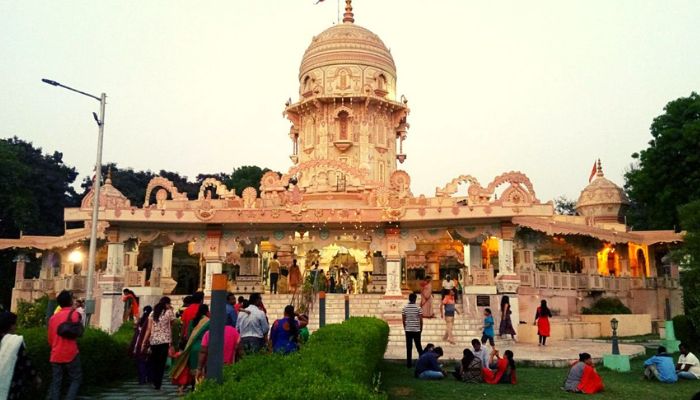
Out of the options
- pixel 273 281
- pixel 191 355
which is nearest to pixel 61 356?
pixel 191 355

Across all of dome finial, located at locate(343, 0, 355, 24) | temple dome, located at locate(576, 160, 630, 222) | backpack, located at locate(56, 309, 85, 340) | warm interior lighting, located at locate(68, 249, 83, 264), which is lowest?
backpack, located at locate(56, 309, 85, 340)

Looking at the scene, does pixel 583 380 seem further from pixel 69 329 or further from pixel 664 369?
pixel 69 329

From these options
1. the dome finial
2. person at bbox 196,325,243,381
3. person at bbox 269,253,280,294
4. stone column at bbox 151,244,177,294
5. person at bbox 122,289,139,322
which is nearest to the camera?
person at bbox 196,325,243,381

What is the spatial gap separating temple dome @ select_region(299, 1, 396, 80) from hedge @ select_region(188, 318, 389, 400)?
31.4 m

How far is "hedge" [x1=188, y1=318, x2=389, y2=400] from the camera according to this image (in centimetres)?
469

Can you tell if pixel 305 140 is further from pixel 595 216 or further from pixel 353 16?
pixel 595 216

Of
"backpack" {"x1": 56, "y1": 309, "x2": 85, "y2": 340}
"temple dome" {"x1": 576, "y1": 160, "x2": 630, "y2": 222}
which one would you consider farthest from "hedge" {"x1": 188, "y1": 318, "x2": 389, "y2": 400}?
"temple dome" {"x1": 576, "y1": 160, "x2": 630, "y2": 222}

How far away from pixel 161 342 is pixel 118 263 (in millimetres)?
15052

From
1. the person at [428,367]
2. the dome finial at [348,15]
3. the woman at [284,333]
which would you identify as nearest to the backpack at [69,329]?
the woman at [284,333]

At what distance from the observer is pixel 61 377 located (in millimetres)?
8664

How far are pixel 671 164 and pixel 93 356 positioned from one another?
33.6m

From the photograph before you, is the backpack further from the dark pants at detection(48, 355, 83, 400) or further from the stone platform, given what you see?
the stone platform

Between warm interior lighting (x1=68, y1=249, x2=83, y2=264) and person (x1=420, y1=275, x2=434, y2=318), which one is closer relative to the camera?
person (x1=420, y1=275, x2=434, y2=318)

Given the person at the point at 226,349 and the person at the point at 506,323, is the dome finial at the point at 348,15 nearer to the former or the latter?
the person at the point at 506,323
